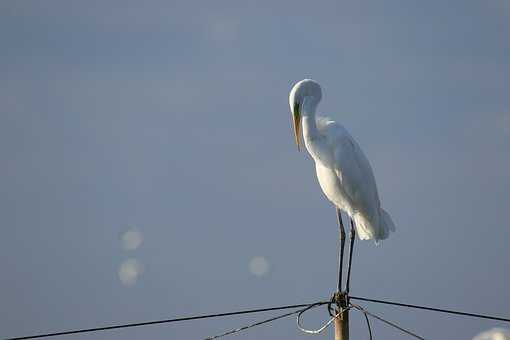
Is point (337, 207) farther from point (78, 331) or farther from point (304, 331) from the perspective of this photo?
point (78, 331)

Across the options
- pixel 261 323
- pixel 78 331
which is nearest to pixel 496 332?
pixel 261 323

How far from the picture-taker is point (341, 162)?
10969mm

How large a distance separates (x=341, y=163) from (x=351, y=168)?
0.15 meters

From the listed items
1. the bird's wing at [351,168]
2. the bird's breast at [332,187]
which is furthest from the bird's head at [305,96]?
the bird's breast at [332,187]

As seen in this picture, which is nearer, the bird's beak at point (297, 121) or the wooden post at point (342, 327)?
the wooden post at point (342, 327)

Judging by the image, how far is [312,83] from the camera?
10938 mm

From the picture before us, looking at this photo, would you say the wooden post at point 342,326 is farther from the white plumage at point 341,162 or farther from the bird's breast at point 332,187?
the bird's breast at point 332,187

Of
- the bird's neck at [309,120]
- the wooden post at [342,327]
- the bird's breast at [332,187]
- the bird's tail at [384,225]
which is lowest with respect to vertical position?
the wooden post at [342,327]

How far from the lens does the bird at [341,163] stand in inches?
432

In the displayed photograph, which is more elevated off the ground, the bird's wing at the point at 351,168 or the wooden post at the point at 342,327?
the bird's wing at the point at 351,168

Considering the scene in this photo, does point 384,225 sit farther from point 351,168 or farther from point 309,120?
point 309,120

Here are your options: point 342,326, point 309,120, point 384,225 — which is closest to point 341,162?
point 309,120

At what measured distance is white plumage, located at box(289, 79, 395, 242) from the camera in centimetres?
1096

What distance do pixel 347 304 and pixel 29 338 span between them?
10.8 feet
